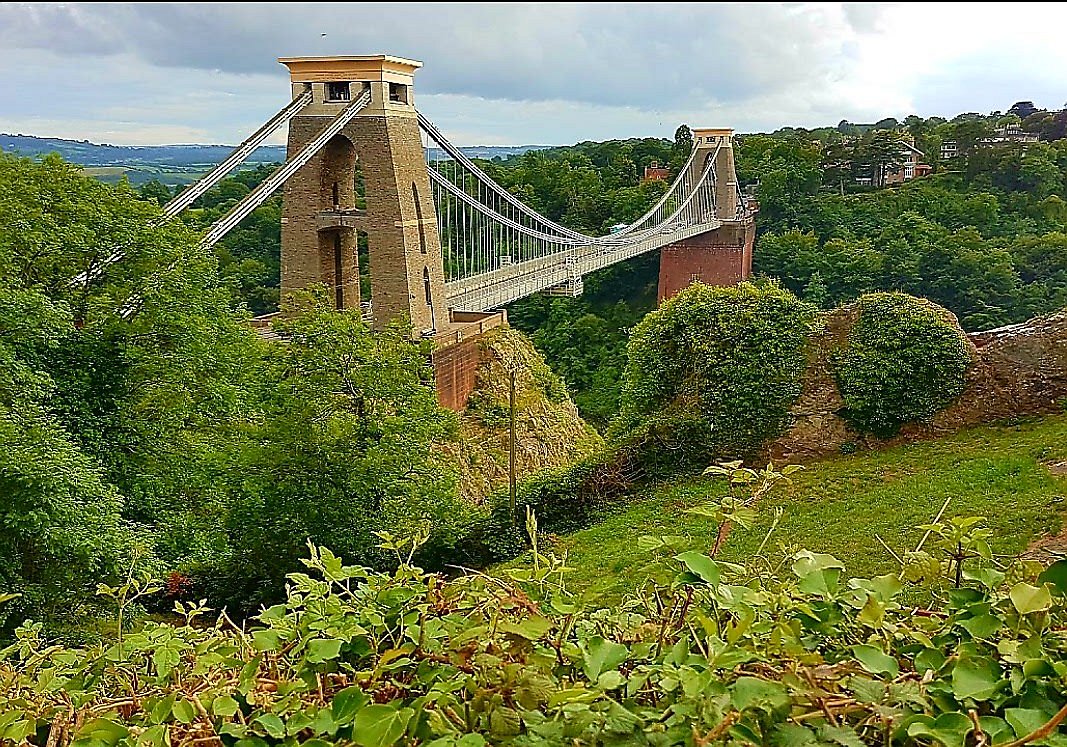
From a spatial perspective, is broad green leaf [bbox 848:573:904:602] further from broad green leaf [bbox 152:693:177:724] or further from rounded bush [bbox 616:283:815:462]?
rounded bush [bbox 616:283:815:462]

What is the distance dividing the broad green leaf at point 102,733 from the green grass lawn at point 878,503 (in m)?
5.48

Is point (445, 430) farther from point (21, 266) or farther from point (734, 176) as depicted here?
point (734, 176)

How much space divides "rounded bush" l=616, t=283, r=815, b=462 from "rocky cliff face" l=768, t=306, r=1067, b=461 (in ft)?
0.65

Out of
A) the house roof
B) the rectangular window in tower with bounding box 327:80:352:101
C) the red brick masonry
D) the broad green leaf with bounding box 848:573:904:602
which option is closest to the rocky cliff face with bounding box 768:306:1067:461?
the rectangular window in tower with bounding box 327:80:352:101

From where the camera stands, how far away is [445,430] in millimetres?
8867

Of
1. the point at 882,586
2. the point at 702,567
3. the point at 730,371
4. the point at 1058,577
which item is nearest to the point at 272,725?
the point at 702,567

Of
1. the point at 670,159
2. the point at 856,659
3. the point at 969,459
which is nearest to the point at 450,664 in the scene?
the point at 856,659

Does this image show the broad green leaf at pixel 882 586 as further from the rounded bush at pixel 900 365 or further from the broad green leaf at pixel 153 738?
the rounded bush at pixel 900 365

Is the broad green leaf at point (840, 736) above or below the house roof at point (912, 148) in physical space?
below

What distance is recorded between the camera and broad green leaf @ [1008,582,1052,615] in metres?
0.90

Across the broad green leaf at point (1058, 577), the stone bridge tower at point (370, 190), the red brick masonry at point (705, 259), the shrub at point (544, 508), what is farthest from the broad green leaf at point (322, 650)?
the red brick masonry at point (705, 259)

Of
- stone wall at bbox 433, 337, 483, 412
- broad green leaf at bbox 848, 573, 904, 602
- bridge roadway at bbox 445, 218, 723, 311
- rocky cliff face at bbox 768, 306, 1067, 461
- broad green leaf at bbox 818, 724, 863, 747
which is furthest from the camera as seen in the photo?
bridge roadway at bbox 445, 218, 723, 311

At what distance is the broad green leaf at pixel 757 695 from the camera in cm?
82

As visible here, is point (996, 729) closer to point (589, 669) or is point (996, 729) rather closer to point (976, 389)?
point (589, 669)
